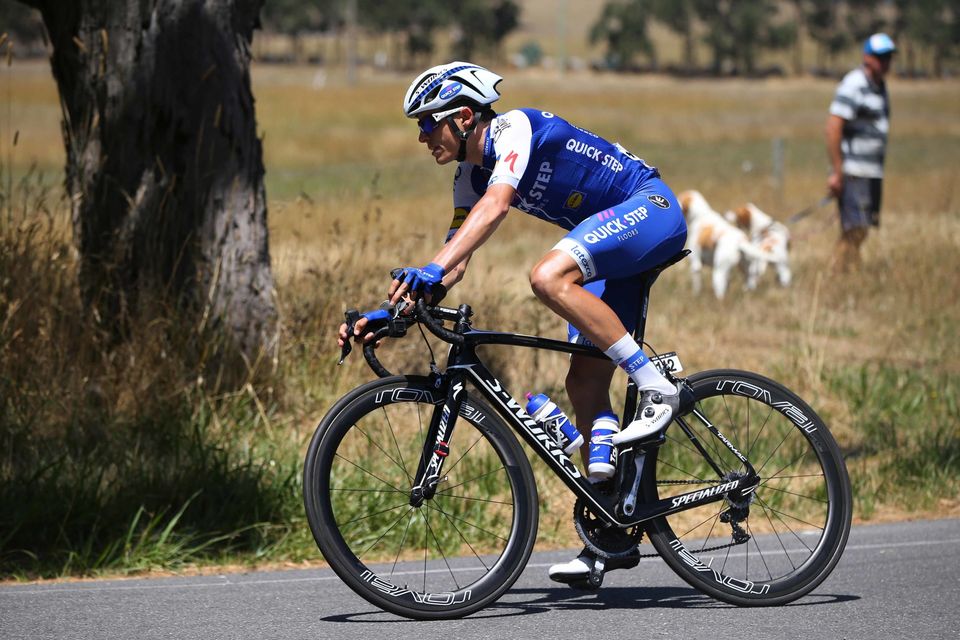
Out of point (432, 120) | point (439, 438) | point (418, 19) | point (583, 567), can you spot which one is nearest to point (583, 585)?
point (583, 567)

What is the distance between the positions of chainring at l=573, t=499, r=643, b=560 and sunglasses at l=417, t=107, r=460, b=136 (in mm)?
1495

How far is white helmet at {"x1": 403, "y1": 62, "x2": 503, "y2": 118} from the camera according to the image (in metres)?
4.75

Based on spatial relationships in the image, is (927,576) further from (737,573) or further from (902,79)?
(902,79)

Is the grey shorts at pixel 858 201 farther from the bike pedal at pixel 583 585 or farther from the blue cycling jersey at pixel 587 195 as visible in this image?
the bike pedal at pixel 583 585

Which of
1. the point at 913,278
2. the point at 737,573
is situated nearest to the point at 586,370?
the point at 737,573

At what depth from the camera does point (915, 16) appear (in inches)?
5354

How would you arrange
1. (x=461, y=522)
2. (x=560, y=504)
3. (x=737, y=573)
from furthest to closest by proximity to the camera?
(x=560, y=504), (x=461, y=522), (x=737, y=573)

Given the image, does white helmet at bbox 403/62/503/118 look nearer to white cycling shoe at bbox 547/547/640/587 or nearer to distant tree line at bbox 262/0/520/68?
white cycling shoe at bbox 547/547/640/587

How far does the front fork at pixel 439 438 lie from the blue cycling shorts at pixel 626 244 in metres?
0.57

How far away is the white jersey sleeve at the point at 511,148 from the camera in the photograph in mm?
4727

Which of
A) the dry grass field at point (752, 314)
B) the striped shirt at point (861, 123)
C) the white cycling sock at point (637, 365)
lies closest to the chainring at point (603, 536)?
the white cycling sock at point (637, 365)

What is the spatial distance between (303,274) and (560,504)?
99.9 inches

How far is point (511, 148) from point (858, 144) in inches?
305

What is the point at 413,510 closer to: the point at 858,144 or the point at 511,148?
the point at 511,148
